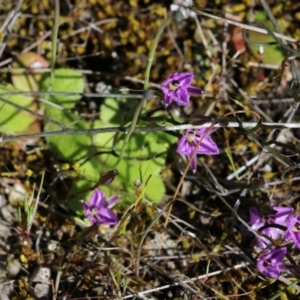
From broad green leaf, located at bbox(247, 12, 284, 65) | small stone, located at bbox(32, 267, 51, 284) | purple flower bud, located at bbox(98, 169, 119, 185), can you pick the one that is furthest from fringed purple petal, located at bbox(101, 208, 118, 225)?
broad green leaf, located at bbox(247, 12, 284, 65)

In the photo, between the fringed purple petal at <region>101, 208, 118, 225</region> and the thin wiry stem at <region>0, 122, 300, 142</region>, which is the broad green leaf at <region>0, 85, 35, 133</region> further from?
the fringed purple petal at <region>101, 208, 118, 225</region>

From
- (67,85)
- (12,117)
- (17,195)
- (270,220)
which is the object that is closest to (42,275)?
(17,195)

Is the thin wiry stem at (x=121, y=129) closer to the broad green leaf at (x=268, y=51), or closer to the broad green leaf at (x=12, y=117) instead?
the broad green leaf at (x=12, y=117)

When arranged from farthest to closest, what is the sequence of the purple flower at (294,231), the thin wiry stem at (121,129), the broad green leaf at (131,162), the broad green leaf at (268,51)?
1. the broad green leaf at (268,51)
2. the broad green leaf at (131,162)
3. the purple flower at (294,231)
4. the thin wiry stem at (121,129)

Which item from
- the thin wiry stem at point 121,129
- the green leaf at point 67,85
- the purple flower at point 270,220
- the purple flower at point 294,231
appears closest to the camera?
the thin wiry stem at point 121,129

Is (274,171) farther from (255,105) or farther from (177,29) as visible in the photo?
(177,29)

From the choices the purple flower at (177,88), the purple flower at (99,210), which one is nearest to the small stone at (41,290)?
the purple flower at (99,210)
